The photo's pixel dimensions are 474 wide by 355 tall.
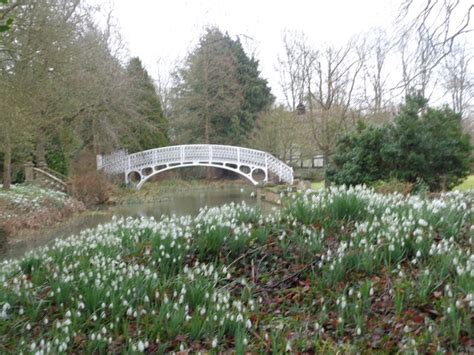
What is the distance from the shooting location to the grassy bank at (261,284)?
2930mm

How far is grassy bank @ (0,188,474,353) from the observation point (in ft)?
9.61

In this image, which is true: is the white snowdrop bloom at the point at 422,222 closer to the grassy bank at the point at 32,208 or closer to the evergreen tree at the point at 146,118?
the grassy bank at the point at 32,208

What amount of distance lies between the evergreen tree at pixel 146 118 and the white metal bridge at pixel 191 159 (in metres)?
1.38

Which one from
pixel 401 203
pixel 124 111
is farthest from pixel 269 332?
pixel 124 111

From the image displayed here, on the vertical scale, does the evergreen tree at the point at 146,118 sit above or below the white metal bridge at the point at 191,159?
above

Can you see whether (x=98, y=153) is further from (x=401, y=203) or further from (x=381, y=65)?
(x=401, y=203)

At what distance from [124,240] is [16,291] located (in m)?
1.39

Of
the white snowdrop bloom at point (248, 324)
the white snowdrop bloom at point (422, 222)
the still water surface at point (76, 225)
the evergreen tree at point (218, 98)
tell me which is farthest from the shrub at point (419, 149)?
the evergreen tree at point (218, 98)

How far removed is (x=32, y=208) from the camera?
41.2ft

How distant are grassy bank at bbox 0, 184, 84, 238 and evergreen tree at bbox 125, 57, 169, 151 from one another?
10804 mm

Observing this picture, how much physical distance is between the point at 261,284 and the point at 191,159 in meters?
21.9

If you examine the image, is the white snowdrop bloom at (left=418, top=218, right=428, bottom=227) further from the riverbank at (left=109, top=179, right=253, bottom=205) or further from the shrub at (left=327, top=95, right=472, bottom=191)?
the riverbank at (left=109, top=179, right=253, bottom=205)

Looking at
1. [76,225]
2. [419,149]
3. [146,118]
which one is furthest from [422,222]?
[146,118]

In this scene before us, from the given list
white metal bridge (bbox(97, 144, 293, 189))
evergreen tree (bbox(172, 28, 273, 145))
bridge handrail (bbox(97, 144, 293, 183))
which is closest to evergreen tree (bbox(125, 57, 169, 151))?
bridge handrail (bbox(97, 144, 293, 183))
